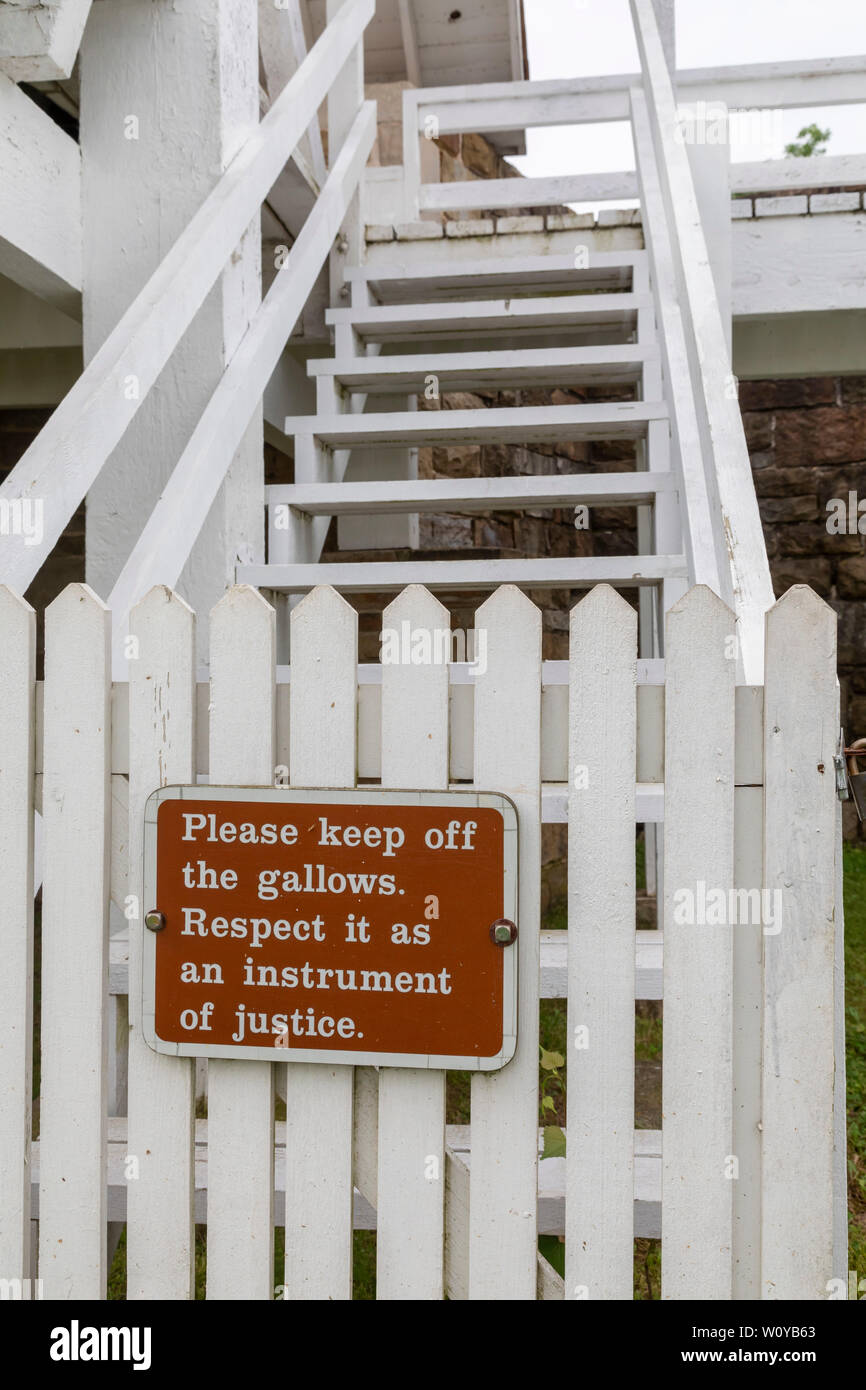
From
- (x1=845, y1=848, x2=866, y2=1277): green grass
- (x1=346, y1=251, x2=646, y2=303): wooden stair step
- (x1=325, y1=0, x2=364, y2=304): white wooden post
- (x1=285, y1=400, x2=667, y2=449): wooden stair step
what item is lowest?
(x1=845, y1=848, x2=866, y2=1277): green grass

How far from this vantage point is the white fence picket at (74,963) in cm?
142

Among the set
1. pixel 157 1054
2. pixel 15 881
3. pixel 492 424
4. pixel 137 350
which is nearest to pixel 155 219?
pixel 137 350

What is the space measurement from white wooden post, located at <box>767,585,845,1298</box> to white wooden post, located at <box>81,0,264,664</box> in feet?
5.74

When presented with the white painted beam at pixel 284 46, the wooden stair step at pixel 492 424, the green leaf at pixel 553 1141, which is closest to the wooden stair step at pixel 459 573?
the wooden stair step at pixel 492 424

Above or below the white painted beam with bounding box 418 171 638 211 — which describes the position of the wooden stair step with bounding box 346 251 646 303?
below

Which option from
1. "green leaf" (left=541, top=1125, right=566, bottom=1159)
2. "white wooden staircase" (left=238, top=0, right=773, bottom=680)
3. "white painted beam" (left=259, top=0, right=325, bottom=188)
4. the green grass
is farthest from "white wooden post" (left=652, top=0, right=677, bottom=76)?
"green leaf" (left=541, top=1125, right=566, bottom=1159)

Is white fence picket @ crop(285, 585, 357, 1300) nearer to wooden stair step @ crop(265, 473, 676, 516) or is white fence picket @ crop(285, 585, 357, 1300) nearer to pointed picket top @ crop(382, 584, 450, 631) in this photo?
pointed picket top @ crop(382, 584, 450, 631)

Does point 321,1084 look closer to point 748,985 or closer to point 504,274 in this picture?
point 748,985

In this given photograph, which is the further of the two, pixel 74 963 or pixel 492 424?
pixel 492 424

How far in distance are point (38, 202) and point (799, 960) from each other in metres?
2.45

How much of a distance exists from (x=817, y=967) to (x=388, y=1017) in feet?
1.75

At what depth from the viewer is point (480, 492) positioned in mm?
2893

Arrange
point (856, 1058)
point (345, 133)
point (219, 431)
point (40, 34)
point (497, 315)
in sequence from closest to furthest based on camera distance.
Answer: point (40, 34) < point (219, 431) < point (856, 1058) < point (497, 315) < point (345, 133)

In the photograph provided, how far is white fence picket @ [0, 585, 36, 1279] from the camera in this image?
4.74 ft
